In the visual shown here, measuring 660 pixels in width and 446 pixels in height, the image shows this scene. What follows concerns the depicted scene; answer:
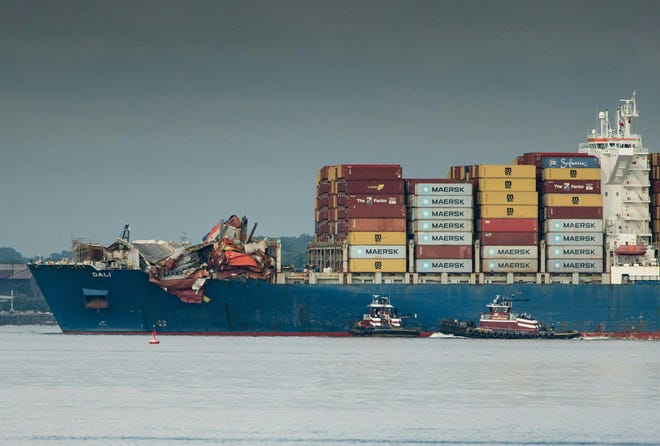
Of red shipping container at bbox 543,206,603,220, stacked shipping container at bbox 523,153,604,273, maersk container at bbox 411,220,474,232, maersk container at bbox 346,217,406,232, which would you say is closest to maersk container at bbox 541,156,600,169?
stacked shipping container at bbox 523,153,604,273

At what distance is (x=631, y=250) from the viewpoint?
415 feet

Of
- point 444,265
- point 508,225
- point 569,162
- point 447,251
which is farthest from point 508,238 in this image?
point 569,162

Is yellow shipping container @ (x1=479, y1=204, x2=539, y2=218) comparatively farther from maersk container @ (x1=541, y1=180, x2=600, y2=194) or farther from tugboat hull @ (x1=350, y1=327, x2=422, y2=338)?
tugboat hull @ (x1=350, y1=327, x2=422, y2=338)

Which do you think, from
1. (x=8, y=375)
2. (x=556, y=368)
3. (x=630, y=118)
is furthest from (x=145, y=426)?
(x=630, y=118)

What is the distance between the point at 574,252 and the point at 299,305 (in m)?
23.5

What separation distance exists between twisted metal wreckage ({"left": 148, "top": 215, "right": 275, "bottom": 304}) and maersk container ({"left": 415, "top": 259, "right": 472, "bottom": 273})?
492 inches

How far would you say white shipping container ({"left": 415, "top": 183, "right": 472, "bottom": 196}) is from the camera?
126m

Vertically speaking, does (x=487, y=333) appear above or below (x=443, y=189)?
below

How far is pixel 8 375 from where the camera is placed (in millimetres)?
80375

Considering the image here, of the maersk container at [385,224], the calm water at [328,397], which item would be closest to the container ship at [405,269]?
the maersk container at [385,224]

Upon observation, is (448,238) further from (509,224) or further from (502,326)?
(502,326)

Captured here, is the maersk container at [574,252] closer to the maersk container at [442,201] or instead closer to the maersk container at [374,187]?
the maersk container at [442,201]

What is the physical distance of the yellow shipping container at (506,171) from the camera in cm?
12612

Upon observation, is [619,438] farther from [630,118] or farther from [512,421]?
[630,118]
